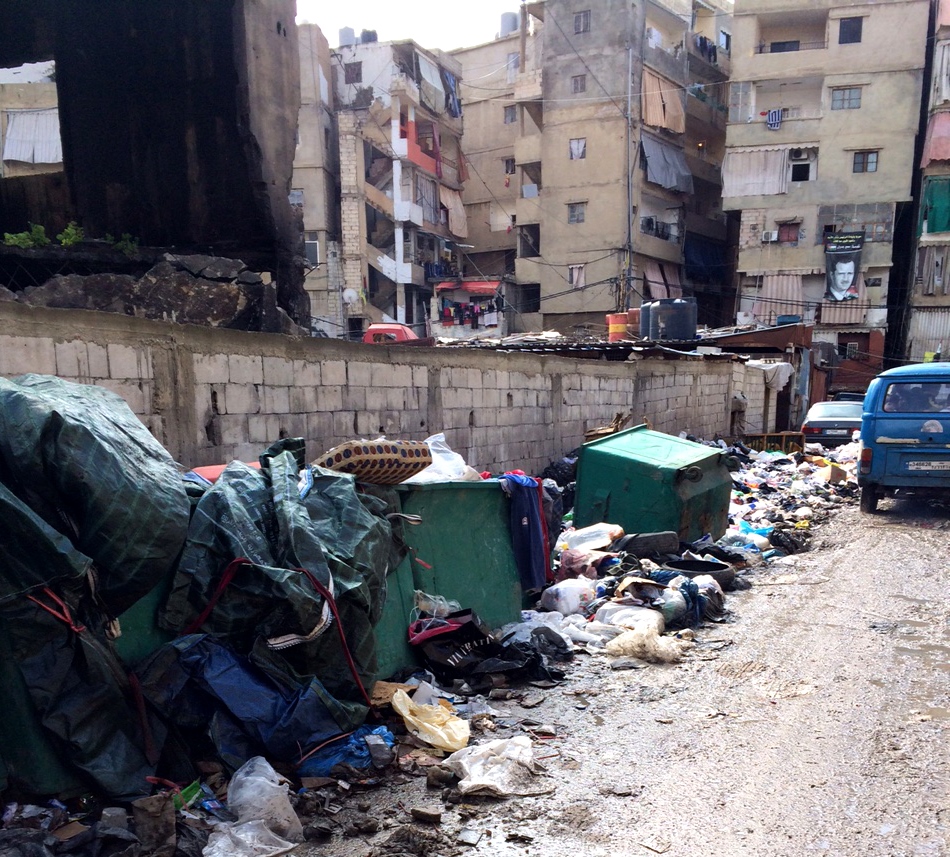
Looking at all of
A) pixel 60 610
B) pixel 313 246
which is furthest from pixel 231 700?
pixel 313 246

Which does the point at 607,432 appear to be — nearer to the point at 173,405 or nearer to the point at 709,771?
the point at 173,405

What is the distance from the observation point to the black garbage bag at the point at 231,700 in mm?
3152

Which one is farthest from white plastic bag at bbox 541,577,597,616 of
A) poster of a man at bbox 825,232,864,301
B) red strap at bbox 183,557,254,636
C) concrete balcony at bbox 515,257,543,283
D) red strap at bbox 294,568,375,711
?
concrete balcony at bbox 515,257,543,283

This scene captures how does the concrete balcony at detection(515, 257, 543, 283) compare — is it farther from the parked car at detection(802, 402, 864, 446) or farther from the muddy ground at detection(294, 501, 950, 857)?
the muddy ground at detection(294, 501, 950, 857)

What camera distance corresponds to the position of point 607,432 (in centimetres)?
1066

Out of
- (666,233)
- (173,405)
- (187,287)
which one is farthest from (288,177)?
(666,233)

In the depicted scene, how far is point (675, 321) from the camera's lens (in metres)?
22.0

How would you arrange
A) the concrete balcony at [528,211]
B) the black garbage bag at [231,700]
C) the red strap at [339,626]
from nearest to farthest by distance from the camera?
the black garbage bag at [231,700] < the red strap at [339,626] < the concrete balcony at [528,211]

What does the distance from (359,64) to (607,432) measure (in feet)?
102

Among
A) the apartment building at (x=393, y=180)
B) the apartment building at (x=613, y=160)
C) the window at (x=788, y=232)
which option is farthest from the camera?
the apartment building at (x=613, y=160)

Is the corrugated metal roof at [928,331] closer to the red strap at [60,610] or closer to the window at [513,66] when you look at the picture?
the window at [513,66]

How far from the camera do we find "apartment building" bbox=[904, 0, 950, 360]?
31297mm

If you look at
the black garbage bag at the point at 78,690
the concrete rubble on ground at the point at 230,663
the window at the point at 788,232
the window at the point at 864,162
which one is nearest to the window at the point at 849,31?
the window at the point at 864,162

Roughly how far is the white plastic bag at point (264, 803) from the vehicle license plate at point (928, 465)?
8805 millimetres
